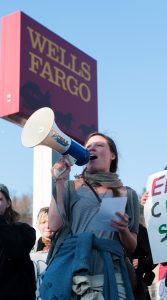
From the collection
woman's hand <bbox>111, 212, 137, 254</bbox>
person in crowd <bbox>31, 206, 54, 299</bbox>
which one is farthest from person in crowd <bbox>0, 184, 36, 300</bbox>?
woman's hand <bbox>111, 212, 137, 254</bbox>

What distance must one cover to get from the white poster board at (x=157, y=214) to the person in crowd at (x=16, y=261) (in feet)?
2.99

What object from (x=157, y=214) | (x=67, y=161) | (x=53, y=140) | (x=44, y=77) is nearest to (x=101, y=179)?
(x=67, y=161)

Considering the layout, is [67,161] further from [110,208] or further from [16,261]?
[16,261]

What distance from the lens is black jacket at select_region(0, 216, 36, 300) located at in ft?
10.6

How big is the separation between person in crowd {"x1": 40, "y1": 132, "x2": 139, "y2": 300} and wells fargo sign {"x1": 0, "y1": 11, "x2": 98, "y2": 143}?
13.7 ft

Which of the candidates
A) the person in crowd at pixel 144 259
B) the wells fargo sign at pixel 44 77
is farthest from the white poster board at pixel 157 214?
the wells fargo sign at pixel 44 77

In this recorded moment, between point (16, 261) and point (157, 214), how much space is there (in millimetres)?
1151

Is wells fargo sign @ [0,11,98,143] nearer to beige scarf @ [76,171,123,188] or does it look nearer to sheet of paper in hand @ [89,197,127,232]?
beige scarf @ [76,171,123,188]

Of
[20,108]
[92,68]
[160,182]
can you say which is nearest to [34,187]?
[20,108]

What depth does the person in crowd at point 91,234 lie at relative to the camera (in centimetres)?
233

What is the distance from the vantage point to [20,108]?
22.0ft

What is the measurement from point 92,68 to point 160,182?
5040mm

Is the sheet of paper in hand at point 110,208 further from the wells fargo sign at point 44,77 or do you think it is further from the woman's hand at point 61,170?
the wells fargo sign at point 44,77

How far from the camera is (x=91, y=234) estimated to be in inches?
95.0
